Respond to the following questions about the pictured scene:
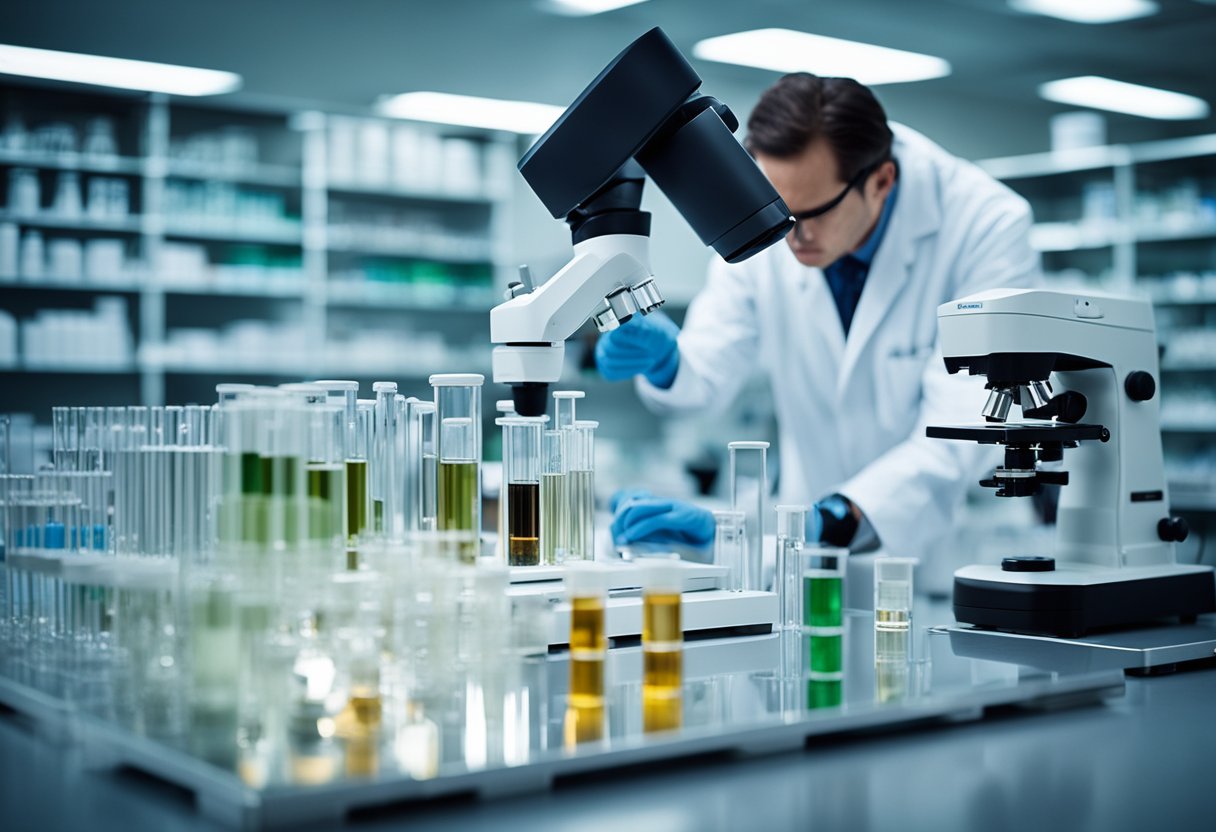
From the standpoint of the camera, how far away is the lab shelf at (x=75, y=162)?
18.4ft

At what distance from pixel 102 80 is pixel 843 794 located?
5.81 meters

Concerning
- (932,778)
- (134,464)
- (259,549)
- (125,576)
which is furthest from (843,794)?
(134,464)

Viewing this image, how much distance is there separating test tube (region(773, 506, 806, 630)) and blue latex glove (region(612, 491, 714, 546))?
359mm

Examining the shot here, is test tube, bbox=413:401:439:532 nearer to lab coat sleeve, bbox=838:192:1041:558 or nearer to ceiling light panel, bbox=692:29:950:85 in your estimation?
lab coat sleeve, bbox=838:192:1041:558

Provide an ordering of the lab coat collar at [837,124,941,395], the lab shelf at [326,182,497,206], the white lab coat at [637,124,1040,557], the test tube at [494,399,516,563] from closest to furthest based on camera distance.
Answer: the test tube at [494,399,516,563]
the white lab coat at [637,124,1040,557]
the lab coat collar at [837,124,941,395]
the lab shelf at [326,182,497,206]

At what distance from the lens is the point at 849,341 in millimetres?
2750

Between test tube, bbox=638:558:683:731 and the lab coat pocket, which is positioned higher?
the lab coat pocket

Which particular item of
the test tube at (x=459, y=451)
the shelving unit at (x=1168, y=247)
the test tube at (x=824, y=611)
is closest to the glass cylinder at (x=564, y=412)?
the test tube at (x=459, y=451)

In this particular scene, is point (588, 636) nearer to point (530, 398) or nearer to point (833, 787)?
point (833, 787)

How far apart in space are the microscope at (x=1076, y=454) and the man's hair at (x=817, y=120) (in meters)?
0.80

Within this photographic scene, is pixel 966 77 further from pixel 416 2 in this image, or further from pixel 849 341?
pixel 849 341

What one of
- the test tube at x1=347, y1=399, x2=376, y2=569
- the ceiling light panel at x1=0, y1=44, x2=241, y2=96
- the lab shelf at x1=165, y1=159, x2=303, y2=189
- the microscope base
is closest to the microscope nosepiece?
the microscope base

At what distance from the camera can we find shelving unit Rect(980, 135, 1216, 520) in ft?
21.8

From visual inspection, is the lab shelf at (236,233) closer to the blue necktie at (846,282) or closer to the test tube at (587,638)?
the blue necktie at (846,282)
